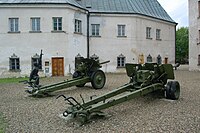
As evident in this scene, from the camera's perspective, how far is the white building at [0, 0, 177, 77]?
70.8 ft

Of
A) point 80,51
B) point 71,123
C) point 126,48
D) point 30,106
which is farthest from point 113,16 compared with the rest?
point 71,123

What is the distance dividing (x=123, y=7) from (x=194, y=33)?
7.77 m

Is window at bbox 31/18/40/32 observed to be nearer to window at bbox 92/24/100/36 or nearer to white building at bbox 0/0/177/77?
white building at bbox 0/0/177/77

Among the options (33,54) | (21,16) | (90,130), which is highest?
(21,16)

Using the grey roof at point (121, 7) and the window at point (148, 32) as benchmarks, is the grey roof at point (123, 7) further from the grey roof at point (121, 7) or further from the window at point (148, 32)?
the window at point (148, 32)

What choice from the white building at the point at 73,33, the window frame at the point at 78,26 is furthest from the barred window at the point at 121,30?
the window frame at the point at 78,26

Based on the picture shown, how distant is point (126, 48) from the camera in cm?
2558

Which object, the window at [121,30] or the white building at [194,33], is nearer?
the window at [121,30]

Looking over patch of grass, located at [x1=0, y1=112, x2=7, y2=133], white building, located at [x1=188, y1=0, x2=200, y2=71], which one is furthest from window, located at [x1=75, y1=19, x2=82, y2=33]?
patch of grass, located at [x1=0, y1=112, x2=7, y2=133]

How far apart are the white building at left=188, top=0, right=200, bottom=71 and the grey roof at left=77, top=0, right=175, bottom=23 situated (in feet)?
11.6

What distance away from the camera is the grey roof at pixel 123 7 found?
25938 millimetres

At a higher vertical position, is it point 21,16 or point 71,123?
point 21,16

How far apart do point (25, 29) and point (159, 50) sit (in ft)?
48.3

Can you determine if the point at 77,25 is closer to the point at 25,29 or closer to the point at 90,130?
the point at 25,29
